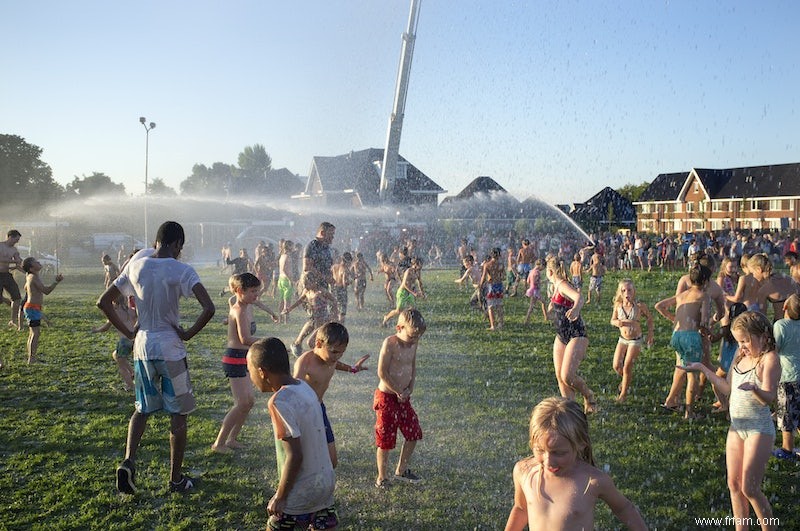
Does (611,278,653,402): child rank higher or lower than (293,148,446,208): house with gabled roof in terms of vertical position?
lower

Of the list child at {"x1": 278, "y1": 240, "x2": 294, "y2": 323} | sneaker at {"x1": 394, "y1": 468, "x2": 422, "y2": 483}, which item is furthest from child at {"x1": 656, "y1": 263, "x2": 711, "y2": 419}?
child at {"x1": 278, "y1": 240, "x2": 294, "y2": 323}

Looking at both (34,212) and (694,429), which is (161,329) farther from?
(34,212)

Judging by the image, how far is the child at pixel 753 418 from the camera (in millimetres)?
4156

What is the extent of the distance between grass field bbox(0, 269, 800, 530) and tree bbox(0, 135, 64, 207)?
50362mm

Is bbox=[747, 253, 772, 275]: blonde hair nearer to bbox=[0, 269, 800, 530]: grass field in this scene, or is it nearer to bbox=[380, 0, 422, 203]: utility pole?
bbox=[0, 269, 800, 530]: grass field

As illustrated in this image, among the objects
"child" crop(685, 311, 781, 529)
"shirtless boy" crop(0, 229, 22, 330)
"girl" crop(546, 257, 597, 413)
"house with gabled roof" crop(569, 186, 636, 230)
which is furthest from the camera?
"house with gabled roof" crop(569, 186, 636, 230)

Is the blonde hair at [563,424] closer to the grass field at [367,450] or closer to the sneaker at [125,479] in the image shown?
the grass field at [367,450]

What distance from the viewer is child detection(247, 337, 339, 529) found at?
10.6ft

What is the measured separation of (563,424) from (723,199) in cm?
6955

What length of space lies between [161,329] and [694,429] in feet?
18.2

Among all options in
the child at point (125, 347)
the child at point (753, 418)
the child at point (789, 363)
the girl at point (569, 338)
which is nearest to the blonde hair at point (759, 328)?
the child at point (753, 418)

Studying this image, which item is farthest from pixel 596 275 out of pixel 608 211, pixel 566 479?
pixel 608 211

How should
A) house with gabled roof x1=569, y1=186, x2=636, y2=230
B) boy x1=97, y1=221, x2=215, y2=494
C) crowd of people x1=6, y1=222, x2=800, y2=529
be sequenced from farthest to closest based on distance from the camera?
house with gabled roof x1=569, y1=186, x2=636, y2=230, boy x1=97, y1=221, x2=215, y2=494, crowd of people x1=6, y1=222, x2=800, y2=529

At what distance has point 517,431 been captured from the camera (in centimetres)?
685
